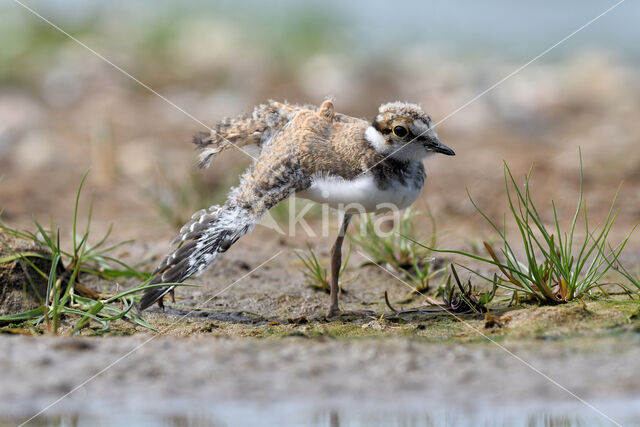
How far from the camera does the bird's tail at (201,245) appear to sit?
14.2 ft

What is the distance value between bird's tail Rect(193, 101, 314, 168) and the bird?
215 mm

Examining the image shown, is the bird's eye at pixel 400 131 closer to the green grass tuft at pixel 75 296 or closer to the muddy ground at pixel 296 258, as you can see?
the muddy ground at pixel 296 258

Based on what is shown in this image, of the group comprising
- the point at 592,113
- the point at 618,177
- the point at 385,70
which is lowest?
the point at 618,177

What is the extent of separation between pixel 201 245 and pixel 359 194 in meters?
0.92

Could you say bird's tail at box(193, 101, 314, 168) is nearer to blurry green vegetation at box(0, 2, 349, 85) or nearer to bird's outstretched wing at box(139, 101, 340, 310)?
bird's outstretched wing at box(139, 101, 340, 310)

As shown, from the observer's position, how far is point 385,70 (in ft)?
41.2

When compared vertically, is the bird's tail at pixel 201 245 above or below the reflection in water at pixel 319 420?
above

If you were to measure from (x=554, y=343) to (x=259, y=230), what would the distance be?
11.6 ft

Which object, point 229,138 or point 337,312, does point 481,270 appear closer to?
point 337,312

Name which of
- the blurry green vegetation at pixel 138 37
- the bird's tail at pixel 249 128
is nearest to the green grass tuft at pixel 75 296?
the bird's tail at pixel 249 128

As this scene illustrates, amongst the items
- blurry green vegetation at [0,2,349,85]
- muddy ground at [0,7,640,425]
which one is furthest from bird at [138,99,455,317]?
blurry green vegetation at [0,2,349,85]

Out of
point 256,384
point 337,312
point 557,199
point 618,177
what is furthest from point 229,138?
point 618,177

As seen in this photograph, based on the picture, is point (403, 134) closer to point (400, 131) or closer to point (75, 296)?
point (400, 131)

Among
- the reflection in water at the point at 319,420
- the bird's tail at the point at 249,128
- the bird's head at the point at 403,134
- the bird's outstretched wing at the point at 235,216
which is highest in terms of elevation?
the bird's tail at the point at 249,128
